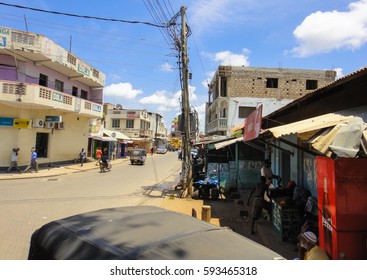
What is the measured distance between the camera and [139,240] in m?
2.56

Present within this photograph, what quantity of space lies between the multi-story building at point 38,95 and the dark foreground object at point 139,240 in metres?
18.5

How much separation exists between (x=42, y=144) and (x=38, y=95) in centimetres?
590

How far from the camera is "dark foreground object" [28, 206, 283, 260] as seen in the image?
241 centimetres

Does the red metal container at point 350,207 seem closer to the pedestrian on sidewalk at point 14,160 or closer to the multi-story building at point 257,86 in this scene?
the pedestrian on sidewalk at point 14,160

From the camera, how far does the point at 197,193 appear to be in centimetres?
1372

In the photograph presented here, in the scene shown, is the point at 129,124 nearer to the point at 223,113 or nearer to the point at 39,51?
the point at 223,113

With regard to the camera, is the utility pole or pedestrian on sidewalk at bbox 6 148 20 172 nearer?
the utility pole

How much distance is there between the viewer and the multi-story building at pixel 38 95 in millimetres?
19047

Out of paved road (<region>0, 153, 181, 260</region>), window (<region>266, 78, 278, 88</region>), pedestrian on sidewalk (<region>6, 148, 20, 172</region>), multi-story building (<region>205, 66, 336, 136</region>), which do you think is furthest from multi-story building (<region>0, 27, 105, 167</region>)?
window (<region>266, 78, 278, 88</region>)

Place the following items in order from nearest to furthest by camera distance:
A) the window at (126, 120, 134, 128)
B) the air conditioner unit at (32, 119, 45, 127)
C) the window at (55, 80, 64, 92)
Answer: the air conditioner unit at (32, 119, 45, 127) → the window at (55, 80, 64, 92) → the window at (126, 120, 134, 128)

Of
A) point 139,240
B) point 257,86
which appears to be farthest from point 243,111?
point 139,240

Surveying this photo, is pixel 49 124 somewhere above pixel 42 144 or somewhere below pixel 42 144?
above

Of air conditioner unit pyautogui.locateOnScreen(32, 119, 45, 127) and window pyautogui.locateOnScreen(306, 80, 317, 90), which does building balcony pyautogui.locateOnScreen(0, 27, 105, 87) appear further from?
window pyautogui.locateOnScreen(306, 80, 317, 90)
